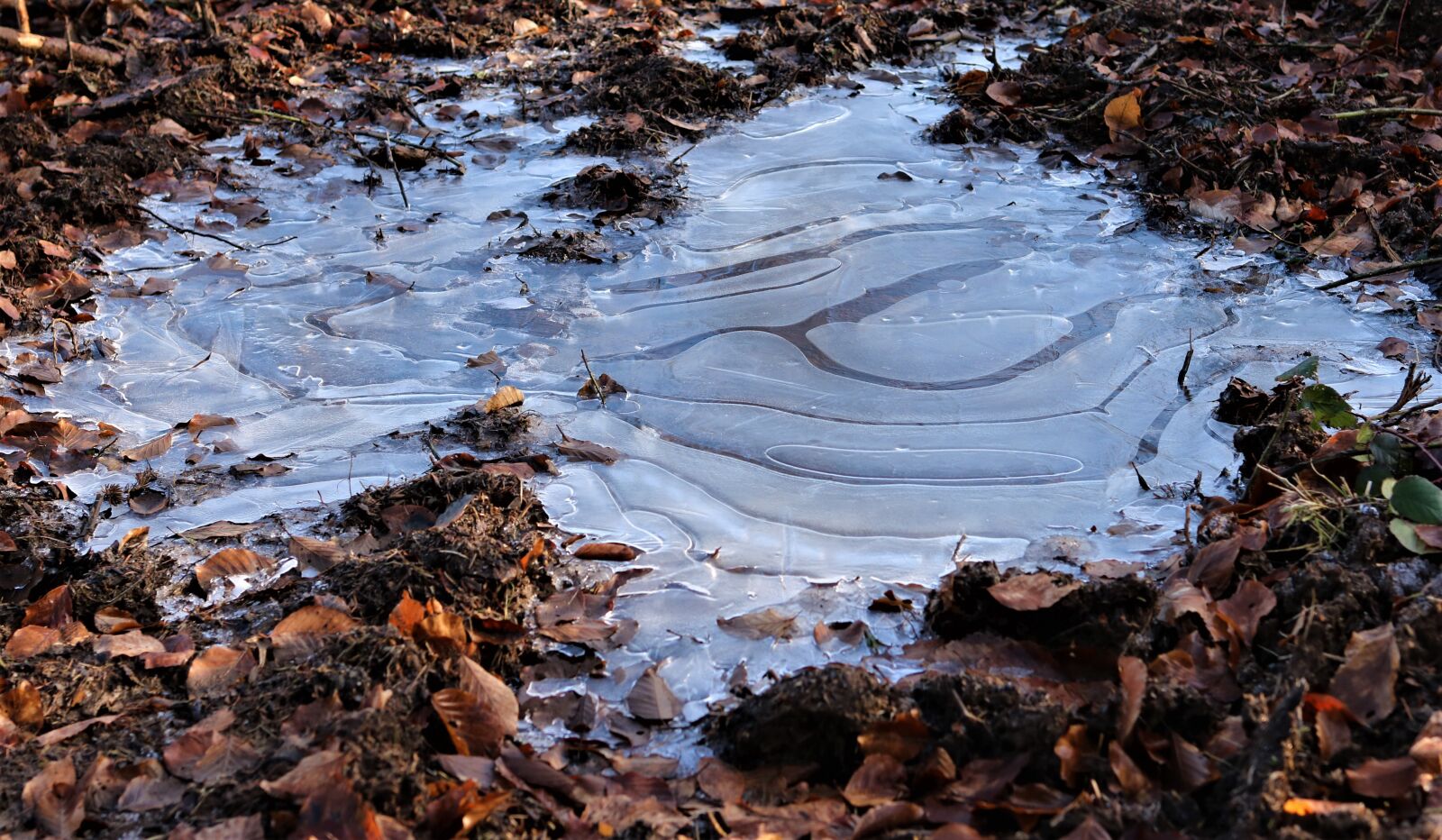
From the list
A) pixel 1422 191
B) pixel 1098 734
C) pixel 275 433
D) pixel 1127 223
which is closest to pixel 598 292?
pixel 275 433

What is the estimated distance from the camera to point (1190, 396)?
299 cm

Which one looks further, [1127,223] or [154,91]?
[154,91]

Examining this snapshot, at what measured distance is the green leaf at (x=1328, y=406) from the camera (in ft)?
8.05

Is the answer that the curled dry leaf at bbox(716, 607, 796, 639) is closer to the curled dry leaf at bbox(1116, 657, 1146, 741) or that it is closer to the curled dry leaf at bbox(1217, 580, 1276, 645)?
the curled dry leaf at bbox(1116, 657, 1146, 741)

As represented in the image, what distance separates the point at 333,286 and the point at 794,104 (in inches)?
89.6

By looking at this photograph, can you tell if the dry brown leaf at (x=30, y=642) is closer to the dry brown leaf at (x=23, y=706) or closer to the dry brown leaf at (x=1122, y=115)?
the dry brown leaf at (x=23, y=706)

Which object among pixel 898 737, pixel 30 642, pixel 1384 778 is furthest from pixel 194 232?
pixel 1384 778

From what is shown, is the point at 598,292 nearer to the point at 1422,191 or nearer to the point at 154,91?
the point at 154,91

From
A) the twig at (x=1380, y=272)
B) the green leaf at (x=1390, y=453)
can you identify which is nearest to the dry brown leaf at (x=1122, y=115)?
the twig at (x=1380, y=272)

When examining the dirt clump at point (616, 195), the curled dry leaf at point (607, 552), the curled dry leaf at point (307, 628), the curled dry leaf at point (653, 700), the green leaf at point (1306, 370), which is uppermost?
the dirt clump at point (616, 195)

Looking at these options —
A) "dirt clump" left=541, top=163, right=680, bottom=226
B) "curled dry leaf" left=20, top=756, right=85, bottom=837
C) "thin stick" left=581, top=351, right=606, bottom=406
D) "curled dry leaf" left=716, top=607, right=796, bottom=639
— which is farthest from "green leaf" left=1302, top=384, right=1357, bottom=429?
"curled dry leaf" left=20, top=756, right=85, bottom=837

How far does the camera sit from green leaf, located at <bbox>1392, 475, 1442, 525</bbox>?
1.95 meters

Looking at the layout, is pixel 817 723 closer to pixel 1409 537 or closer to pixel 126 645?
pixel 1409 537

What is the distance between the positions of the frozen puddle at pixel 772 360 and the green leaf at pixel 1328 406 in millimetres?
270
